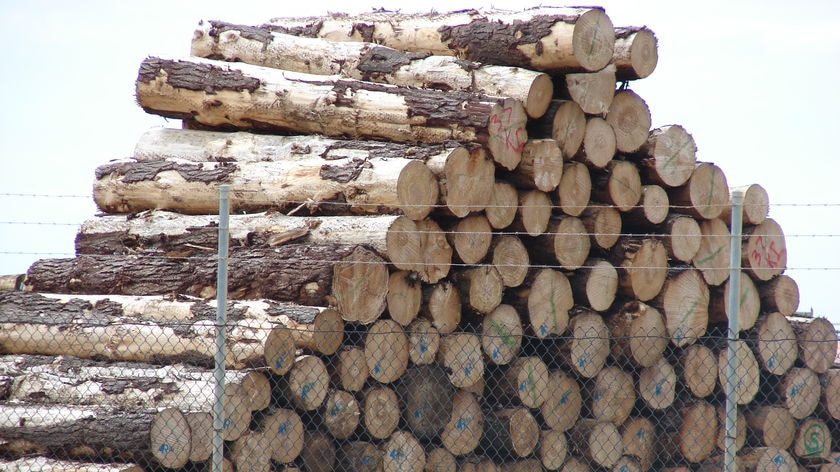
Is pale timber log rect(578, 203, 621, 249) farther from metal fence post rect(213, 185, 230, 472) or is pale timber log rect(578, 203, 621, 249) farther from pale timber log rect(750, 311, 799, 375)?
metal fence post rect(213, 185, 230, 472)

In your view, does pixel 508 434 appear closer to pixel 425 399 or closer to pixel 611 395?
pixel 425 399

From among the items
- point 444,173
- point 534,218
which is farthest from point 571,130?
point 444,173

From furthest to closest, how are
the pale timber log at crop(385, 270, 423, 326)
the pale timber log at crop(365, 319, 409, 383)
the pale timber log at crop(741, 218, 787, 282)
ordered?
the pale timber log at crop(741, 218, 787, 282) → the pale timber log at crop(385, 270, 423, 326) → the pale timber log at crop(365, 319, 409, 383)

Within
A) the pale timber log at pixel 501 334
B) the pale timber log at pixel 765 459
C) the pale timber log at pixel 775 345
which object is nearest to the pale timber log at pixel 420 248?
the pale timber log at pixel 501 334

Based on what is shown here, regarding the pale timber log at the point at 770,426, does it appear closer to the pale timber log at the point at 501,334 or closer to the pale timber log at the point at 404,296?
the pale timber log at the point at 501,334

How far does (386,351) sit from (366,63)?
296cm

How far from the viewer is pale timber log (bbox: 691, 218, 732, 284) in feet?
24.6

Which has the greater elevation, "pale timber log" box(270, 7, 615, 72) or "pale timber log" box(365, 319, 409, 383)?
"pale timber log" box(270, 7, 615, 72)

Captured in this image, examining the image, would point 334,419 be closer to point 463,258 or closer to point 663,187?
point 463,258

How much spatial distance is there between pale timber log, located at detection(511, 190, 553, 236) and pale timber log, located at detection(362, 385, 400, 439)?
1.55 m

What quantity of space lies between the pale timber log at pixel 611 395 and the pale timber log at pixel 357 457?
182 centimetres

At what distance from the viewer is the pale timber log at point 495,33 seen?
7086mm

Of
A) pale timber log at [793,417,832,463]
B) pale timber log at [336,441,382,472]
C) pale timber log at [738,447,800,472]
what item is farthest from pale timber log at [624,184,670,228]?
pale timber log at [336,441,382,472]

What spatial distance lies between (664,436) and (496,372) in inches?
61.3
